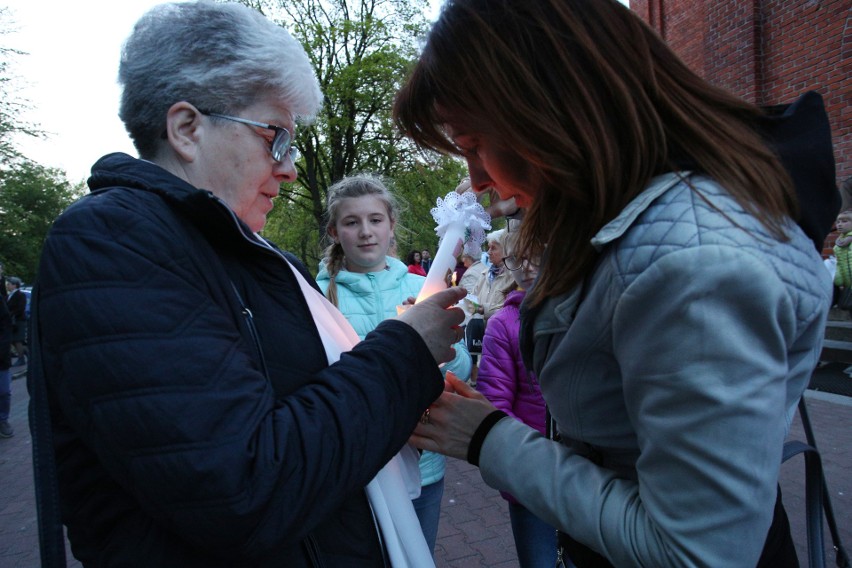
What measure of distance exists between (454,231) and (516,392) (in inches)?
52.7

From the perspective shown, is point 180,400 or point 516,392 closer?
point 180,400

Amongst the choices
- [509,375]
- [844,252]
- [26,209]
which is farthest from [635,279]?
[26,209]

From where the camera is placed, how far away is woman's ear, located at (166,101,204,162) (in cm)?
119

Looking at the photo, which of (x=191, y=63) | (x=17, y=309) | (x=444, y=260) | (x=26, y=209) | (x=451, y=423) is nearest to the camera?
(x=191, y=63)

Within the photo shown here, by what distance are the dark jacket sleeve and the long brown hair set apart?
21.6 inches

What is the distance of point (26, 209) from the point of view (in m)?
30.2

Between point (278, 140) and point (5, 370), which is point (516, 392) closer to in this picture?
point (278, 140)

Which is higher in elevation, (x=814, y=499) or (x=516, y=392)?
(x=814, y=499)

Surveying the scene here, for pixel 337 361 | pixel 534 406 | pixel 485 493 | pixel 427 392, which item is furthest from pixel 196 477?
pixel 485 493

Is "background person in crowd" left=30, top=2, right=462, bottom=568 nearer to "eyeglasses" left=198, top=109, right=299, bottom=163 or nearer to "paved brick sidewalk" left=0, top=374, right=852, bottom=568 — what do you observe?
"eyeglasses" left=198, top=109, right=299, bottom=163

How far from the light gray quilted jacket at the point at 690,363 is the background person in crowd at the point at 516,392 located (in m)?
1.52

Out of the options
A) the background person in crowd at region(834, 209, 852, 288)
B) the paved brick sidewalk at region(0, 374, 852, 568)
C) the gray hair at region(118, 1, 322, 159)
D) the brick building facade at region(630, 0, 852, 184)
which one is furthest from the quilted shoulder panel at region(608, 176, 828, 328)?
the background person in crowd at region(834, 209, 852, 288)

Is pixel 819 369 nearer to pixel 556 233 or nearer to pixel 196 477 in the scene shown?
pixel 556 233

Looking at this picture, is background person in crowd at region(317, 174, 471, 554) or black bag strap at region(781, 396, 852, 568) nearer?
black bag strap at region(781, 396, 852, 568)
